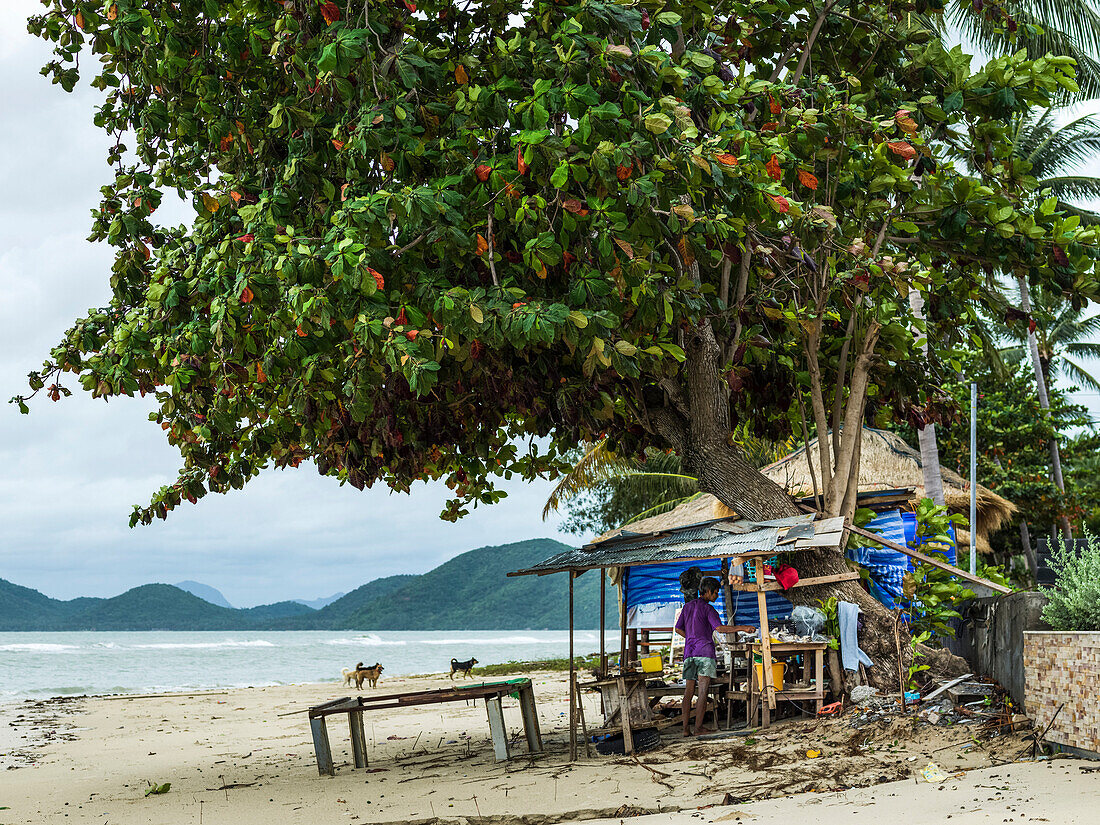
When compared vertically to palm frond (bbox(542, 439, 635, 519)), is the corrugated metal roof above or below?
below

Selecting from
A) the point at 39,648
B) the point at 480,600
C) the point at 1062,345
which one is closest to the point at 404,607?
the point at 480,600

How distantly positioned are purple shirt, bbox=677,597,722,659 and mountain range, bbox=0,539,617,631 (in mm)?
85740

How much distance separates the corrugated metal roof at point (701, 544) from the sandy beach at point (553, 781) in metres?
1.50

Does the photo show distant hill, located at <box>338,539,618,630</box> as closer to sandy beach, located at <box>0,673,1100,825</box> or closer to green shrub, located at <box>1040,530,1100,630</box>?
sandy beach, located at <box>0,673,1100,825</box>

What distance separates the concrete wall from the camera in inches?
276

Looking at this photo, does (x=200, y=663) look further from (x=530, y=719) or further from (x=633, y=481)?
(x=530, y=719)

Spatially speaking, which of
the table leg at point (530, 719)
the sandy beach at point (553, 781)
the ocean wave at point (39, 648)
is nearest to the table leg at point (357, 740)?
the sandy beach at point (553, 781)

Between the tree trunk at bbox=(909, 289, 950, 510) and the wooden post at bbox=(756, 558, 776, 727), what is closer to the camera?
the wooden post at bbox=(756, 558, 776, 727)

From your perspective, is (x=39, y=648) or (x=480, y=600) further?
(x=480, y=600)

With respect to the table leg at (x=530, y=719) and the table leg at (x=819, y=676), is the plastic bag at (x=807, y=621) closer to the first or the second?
the table leg at (x=819, y=676)

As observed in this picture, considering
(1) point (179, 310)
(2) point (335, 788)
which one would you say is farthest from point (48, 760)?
(1) point (179, 310)

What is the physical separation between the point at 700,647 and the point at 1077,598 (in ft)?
11.6

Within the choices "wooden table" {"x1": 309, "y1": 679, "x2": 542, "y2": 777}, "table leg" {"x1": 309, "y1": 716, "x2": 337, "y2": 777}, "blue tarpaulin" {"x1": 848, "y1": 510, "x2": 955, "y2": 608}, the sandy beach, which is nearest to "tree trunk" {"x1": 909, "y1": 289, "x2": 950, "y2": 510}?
"blue tarpaulin" {"x1": 848, "y1": 510, "x2": 955, "y2": 608}

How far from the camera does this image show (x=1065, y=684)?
19.3 feet
